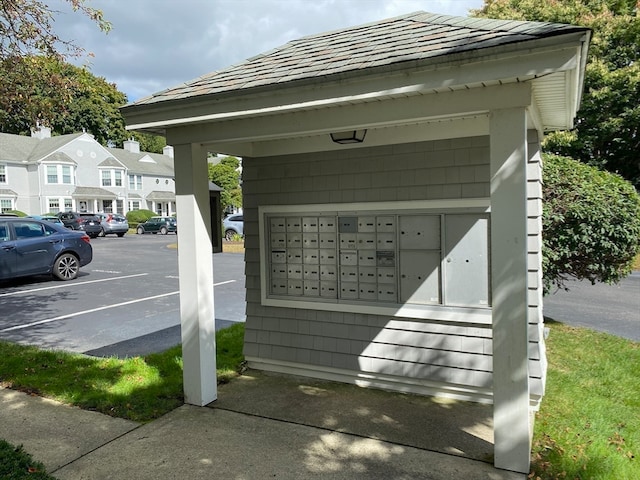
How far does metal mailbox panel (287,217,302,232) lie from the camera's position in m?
5.35

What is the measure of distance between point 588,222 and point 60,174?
38321 millimetres

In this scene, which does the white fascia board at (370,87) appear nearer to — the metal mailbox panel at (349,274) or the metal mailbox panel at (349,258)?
the metal mailbox panel at (349,258)

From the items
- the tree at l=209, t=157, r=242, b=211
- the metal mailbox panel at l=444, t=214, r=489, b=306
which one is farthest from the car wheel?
the tree at l=209, t=157, r=242, b=211

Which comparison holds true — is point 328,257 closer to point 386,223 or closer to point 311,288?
point 311,288

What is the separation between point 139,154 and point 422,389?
4622 cm

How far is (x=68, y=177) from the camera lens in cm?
3662

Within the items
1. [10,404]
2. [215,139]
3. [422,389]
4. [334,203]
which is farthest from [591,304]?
[10,404]

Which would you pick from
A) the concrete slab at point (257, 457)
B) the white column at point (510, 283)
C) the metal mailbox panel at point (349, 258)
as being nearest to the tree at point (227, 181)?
the metal mailbox panel at point (349, 258)

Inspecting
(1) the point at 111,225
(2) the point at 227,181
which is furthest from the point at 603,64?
(2) the point at 227,181

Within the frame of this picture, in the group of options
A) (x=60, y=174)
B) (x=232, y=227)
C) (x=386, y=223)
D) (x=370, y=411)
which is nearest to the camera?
(x=370, y=411)

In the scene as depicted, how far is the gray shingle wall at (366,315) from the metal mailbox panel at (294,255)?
412 mm

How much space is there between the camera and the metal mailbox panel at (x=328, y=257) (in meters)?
5.23

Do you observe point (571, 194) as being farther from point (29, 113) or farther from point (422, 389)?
point (29, 113)

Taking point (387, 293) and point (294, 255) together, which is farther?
point (294, 255)
